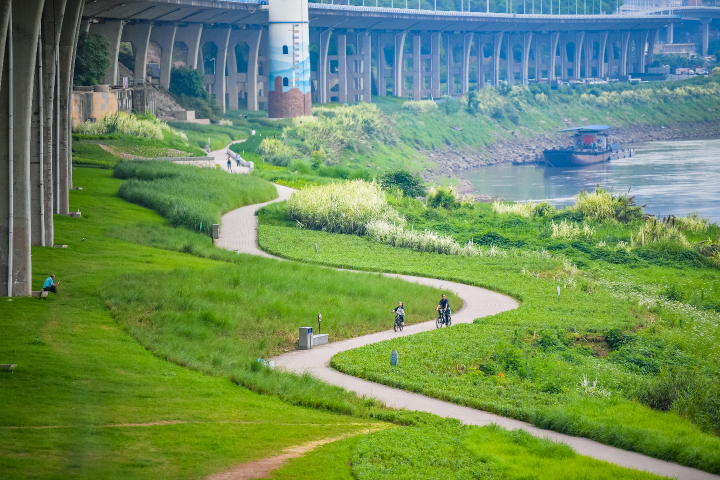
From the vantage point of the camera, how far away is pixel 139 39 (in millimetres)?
89625

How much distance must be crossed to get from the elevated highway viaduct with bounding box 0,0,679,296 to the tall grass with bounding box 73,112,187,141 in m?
11.3

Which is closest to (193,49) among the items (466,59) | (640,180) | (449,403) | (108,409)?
(640,180)

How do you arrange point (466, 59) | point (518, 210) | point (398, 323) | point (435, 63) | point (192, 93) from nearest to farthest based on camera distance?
point (398, 323) → point (518, 210) → point (192, 93) → point (435, 63) → point (466, 59)

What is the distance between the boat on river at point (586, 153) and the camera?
111m

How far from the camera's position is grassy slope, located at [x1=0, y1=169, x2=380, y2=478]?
15.2m

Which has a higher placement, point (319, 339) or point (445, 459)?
point (445, 459)

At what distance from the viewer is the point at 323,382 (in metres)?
22.8

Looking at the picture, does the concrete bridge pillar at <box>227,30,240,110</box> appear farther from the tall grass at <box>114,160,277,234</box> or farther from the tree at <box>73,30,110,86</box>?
the tall grass at <box>114,160,277,234</box>

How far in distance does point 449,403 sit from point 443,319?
7.89m

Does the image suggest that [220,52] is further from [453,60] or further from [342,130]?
[453,60]

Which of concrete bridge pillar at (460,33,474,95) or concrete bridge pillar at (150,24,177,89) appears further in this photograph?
concrete bridge pillar at (460,33,474,95)

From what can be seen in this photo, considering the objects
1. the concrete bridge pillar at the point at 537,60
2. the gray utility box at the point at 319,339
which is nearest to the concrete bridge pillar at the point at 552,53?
the concrete bridge pillar at the point at 537,60

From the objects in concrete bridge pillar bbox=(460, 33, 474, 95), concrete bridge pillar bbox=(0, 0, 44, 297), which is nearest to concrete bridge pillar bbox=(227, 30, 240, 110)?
concrete bridge pillar bbox=(460, 33, 474, 95)

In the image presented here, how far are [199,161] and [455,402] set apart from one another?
4390 centimetres
